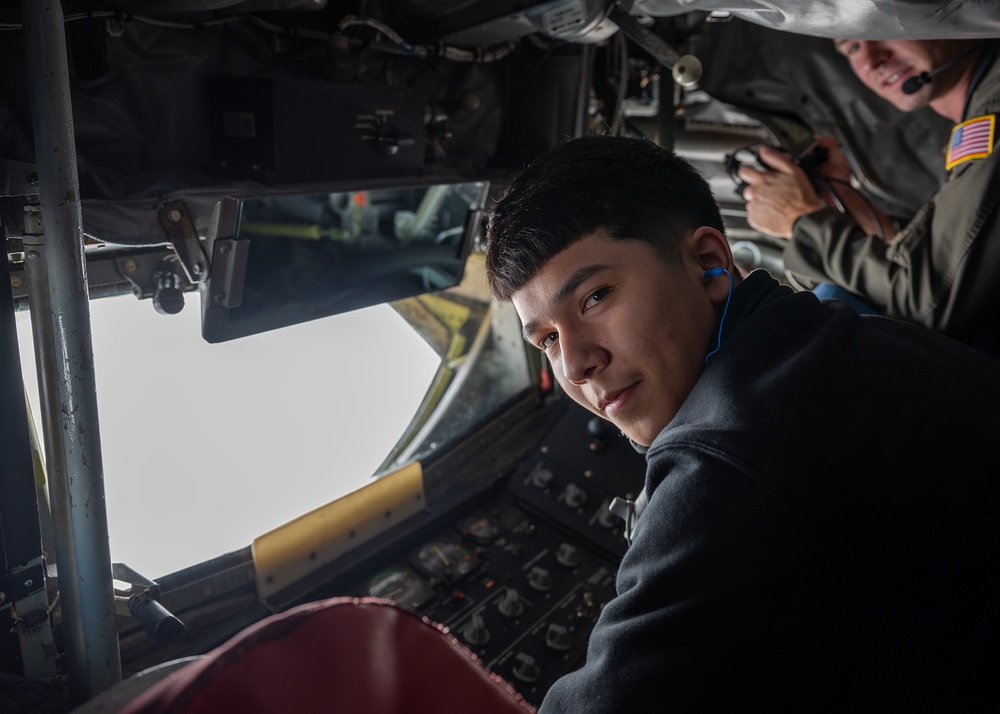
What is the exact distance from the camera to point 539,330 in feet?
4.20

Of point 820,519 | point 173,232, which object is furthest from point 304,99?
point 820,519

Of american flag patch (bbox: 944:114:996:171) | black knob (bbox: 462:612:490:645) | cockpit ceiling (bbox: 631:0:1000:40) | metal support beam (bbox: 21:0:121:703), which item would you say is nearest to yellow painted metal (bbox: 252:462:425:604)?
black knob (bbox: 462:612:490:645)

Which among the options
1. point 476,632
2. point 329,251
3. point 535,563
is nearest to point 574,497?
point 535,563

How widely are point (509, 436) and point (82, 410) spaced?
176 cm

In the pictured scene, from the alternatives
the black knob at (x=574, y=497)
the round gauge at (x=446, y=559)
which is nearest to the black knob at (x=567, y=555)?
the black knob at (x=574, y=497)

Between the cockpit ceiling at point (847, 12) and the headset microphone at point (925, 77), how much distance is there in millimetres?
638

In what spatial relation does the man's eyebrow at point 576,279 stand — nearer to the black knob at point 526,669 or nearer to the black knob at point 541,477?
the black knob at point 526,669

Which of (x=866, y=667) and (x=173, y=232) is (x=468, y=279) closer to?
(x=173, y=232)

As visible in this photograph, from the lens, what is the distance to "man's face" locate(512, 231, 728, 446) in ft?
3.88

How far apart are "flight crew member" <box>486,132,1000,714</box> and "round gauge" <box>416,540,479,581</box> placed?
4.13ft

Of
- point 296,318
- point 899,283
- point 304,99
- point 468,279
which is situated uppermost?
point 304,99

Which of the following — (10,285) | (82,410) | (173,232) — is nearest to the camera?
(82,410)

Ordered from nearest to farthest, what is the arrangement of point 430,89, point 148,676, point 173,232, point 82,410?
→ point 148,676 → point 82,410 → point 173,232 → point 430,89

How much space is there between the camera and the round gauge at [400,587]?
2.17 meters
